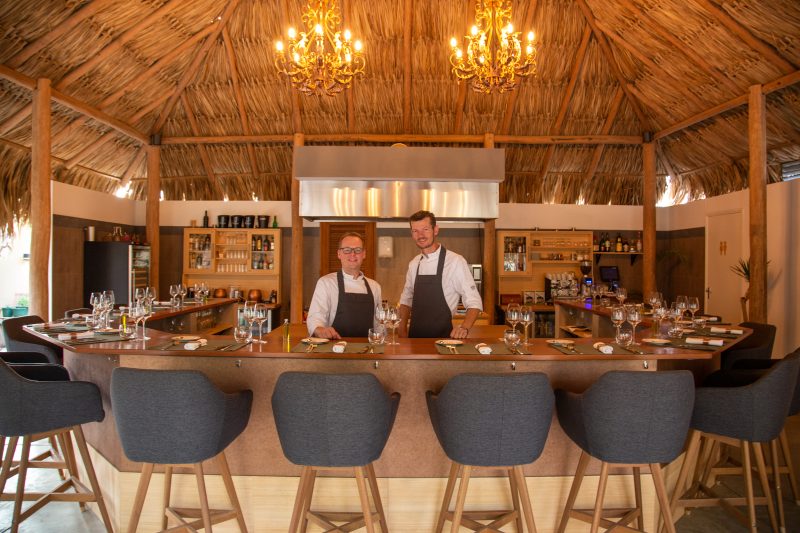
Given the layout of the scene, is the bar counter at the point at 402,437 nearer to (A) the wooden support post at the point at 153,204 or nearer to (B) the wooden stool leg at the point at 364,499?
(B) the wooden stool leg at the point at 364,499

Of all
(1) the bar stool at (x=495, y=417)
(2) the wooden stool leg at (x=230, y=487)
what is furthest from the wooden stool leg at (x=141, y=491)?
(1) the bar stool at (x=495, y=417)

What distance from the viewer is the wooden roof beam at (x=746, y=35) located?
5574 millimetres

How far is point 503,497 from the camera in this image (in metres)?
3.14

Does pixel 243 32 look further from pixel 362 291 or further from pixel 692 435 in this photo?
pixel 692 435

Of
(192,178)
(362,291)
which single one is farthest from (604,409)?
(192,178)

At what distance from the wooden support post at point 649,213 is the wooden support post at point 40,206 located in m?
8.36

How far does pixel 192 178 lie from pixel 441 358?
8.04 metres

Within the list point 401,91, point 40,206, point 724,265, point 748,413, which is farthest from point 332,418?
point 724,265

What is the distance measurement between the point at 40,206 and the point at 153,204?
280cm

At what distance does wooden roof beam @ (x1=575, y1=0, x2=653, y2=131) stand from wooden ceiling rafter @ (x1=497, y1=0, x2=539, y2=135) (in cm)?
60

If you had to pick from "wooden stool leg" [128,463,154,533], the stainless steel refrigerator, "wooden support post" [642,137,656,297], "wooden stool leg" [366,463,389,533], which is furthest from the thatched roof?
"wooden stool leg" [366,463,389,533]

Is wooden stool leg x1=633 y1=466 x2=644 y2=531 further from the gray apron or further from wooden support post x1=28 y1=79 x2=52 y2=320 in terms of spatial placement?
wooden support post x1=28 y1=79 x2=52 y2=320

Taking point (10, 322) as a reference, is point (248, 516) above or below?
below

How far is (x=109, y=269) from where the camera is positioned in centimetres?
782
